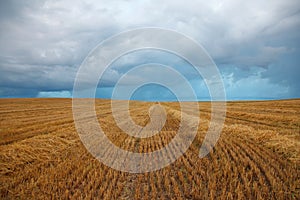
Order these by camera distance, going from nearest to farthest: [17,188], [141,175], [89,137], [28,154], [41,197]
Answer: [41,197] < [17,188] < [141,175] < [28,154] < [89,137]

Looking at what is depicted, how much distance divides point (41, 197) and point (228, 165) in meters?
5.24

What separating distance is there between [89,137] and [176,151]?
5.42 meters

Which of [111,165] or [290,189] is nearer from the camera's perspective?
[290,189]

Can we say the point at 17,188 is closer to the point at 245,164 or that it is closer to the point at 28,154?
the point at 28,154

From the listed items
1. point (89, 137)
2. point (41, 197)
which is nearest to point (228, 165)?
point (41, 197)

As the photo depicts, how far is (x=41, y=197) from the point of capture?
15.8 ft

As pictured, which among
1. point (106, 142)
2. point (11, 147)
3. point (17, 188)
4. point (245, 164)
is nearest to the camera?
point (17, 188)

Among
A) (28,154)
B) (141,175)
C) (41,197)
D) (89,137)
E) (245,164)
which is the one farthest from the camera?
(89,137)

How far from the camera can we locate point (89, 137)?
11805mm

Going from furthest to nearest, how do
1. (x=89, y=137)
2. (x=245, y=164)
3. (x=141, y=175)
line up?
1. (x=89, y=137)
2. (x=245, y=164)
3. (x=141, y=175)

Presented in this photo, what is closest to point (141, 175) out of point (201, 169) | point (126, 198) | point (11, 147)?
point (126, 198)

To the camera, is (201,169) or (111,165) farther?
(111,165)

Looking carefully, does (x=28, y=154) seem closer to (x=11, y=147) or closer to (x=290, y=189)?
(x=11, y=147)

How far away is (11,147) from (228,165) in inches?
331
